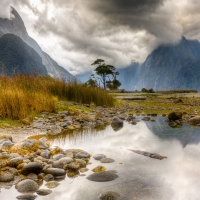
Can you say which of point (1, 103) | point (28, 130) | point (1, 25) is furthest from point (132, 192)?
point (1, 25)

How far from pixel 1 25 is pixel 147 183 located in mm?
209876

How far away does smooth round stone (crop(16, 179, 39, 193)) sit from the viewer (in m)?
2.20

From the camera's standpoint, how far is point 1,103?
5.89 metres

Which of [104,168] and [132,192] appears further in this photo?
[104,168]

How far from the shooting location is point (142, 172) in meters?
2.65

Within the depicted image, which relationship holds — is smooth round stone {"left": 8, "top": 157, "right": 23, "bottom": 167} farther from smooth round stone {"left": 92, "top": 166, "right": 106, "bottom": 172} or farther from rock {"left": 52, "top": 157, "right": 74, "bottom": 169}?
smooth round stone {"left": 92, "top": 166, "right": 106, "bottom": 172}

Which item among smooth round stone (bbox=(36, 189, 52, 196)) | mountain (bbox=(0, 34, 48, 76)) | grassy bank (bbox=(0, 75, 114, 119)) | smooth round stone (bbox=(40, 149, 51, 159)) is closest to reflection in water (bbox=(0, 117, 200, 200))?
smooth round stone (bbox=(36, 189, 52, 196))

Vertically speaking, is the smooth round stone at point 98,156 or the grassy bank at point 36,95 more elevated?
the grassy bank at point 36,95

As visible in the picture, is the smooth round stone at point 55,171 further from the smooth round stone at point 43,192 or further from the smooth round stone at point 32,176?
the smooth round stone at point 43,192

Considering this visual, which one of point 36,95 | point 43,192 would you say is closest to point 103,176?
point 43,192

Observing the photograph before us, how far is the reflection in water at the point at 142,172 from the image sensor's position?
2096 millimetres

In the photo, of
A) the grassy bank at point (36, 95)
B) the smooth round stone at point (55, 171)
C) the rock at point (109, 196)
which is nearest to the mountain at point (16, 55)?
the grassy bank at point (36, 95)

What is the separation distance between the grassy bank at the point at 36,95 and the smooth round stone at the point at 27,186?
407 cm

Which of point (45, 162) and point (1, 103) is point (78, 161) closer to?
point (45, 162)
